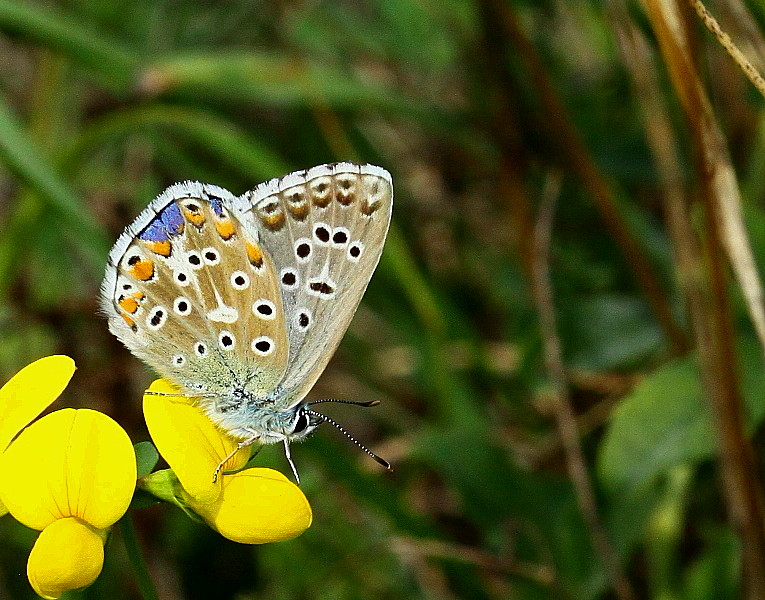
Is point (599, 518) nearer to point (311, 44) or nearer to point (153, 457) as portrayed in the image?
point (153, 457)

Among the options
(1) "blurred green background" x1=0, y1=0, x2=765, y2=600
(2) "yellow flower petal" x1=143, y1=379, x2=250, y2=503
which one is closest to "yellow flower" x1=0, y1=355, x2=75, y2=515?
(2) "yellow flower petal" x1=143, y1=379, x2=250, y2=503

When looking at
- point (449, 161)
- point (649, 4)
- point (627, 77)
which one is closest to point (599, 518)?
point (649, 4)

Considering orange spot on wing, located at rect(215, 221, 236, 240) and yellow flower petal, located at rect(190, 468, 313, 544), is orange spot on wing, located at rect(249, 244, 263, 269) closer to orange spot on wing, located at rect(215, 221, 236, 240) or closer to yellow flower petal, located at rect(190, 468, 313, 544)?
orange spot on wing, located at rect(215, 221, 236, 240)

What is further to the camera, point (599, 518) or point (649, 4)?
point (599, 518)

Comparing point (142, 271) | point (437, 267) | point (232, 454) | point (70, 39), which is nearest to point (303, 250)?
point (142, 271)

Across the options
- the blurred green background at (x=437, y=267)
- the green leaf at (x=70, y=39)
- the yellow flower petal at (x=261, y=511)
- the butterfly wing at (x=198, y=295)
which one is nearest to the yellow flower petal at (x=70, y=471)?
the yellow flower petal at (x=261, y=511)

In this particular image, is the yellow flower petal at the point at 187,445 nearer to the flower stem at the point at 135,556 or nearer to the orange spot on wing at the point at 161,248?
the flower stem at the point at 135,556
